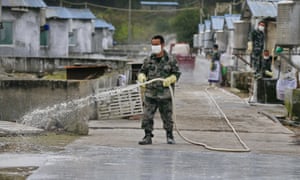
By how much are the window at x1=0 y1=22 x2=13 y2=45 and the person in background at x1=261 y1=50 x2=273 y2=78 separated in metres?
15.3

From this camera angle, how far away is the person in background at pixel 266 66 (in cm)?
2170

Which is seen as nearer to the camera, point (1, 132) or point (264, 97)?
point (1, 132)

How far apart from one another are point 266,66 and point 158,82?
37.4ft

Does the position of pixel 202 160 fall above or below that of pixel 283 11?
below

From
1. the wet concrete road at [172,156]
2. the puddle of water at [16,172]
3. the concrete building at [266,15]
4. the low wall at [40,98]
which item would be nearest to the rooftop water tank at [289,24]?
the wet concrete road at [172,156]

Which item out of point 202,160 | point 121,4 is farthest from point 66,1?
point 202,160

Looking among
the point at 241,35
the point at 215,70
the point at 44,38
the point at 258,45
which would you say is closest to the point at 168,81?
the point at 258,45

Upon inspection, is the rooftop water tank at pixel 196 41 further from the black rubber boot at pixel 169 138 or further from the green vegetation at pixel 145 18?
the black rubber boot at pixel 169 138

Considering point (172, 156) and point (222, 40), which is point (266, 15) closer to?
point (172, 156)

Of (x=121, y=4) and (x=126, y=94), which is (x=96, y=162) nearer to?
(x=126, y=94)

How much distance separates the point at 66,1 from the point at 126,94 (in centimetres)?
6127

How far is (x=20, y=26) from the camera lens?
3347 cm

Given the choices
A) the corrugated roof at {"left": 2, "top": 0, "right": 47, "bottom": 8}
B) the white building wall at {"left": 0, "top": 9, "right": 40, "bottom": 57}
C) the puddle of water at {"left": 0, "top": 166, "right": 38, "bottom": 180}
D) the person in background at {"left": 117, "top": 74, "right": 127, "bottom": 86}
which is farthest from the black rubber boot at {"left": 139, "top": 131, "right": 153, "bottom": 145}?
the white building wall at {"left": 0, "top": 9, "right": 40, "bottom": 57}

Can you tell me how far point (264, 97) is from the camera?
20.3 metres
